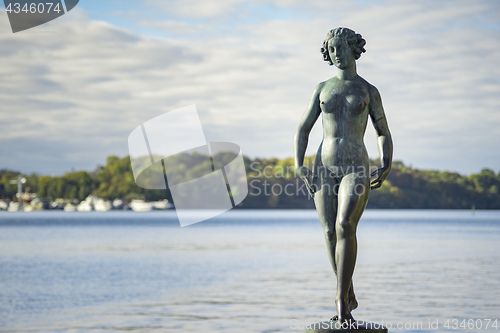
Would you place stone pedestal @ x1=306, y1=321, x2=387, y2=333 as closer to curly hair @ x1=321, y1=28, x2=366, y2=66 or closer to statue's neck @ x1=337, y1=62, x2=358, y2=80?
statue's neck @ x1=337, y1=62, x2=358, y2=80

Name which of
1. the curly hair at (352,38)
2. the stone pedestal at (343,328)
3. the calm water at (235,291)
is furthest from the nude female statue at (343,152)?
the calm water at (235,291)

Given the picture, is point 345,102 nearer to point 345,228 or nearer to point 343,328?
point 345,228

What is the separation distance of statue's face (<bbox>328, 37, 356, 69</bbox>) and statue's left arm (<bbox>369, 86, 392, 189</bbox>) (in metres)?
0.45

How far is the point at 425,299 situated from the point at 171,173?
481 feet

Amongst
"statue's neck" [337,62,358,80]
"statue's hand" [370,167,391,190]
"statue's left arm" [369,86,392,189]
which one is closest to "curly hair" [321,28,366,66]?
"statue's neck" [337,62,358,80]

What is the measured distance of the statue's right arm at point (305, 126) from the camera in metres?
10.2

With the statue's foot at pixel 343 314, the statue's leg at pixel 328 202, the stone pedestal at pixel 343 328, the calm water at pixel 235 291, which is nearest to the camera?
the stone pedestal at pixel 343 328

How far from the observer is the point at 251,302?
28203mm

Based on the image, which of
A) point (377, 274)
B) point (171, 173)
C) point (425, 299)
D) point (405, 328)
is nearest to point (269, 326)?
point (405, 328)

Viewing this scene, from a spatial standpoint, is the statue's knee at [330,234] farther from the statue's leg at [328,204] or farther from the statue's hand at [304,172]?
the statue's hand at [304,172]

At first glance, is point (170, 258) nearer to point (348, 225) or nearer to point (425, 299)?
point (425, 299)

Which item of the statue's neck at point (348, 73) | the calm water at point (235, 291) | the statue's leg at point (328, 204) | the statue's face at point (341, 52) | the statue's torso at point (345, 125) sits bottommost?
the calm water at point (235, 291)

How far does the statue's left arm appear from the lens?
10.1 meters

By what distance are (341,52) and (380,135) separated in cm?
119
